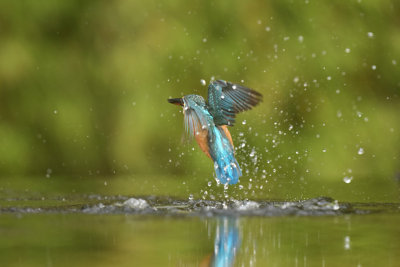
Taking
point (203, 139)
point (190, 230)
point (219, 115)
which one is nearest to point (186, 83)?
point (203, 139)

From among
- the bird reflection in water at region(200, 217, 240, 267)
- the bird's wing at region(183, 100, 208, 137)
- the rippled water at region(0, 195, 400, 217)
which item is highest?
the bird's wing at region(183, 100, 208, 137)

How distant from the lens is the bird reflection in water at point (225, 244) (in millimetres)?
4207

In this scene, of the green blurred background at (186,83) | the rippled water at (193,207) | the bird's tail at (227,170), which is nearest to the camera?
the rippled water at (193,207)

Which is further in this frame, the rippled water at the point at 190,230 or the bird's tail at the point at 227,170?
the bird's tail at the point at 227,170

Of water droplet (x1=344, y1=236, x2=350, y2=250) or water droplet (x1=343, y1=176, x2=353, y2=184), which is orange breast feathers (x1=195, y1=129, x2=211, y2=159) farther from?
water droplet (x1=343, y1=176, x2=353, y2=184)

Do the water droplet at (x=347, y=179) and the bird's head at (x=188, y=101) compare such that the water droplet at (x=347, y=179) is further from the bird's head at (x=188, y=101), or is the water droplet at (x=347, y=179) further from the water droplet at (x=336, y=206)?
the bird's head at (x=188, y=101)

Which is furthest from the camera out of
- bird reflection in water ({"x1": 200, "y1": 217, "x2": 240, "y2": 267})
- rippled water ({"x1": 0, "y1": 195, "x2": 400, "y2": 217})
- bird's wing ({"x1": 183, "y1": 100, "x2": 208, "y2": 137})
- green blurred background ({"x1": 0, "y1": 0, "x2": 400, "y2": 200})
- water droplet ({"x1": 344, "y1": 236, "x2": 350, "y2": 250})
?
green blurred background ({"x1": 0, "y1": 0, "x2": 400, "y2": 200})

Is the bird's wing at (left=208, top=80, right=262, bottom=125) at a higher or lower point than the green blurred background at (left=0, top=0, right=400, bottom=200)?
lower

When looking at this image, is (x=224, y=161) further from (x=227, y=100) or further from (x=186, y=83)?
(x=186, y=83)

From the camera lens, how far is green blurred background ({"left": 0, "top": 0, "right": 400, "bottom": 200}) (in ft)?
39.6

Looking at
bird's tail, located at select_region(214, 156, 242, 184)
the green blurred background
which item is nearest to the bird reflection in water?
bird's tail, located at select_region(214, 156, 242, 184)

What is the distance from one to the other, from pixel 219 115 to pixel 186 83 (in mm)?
5425

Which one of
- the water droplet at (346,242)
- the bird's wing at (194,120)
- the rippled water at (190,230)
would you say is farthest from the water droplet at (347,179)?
the water droplet at (346,242)

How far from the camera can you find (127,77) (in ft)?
40.5
